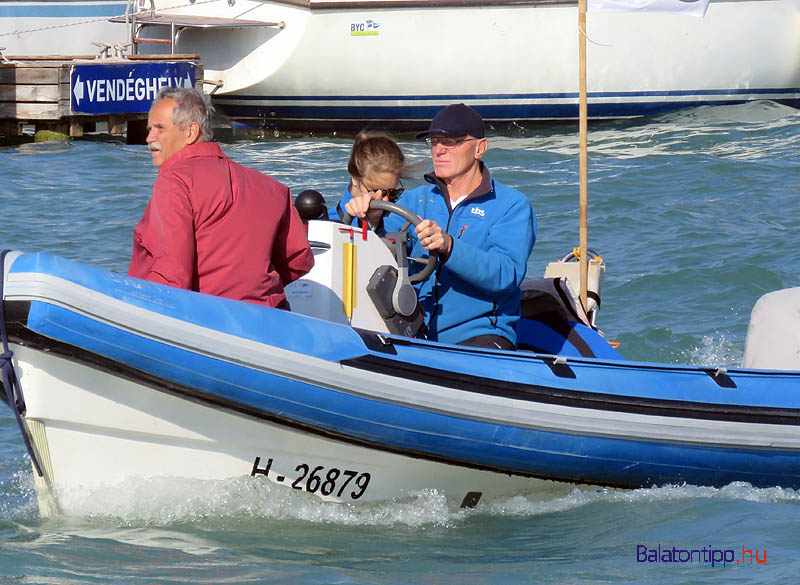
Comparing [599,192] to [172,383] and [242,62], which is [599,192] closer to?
[242,62]

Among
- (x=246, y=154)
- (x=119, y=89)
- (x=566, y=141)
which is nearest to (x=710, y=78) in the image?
(x=566, y=141)

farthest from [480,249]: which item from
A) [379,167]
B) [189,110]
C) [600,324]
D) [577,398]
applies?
[600,324]

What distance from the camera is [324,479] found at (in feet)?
13.5

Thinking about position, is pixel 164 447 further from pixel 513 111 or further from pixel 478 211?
pixel 513 111

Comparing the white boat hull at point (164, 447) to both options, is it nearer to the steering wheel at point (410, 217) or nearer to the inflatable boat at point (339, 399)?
the inflatable boat at point (339, 399)

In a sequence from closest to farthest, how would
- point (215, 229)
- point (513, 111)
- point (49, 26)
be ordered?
point (215, 229)
point (513, 111)
point (49, 26)

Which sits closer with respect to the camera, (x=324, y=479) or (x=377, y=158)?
(x=324, y=479)

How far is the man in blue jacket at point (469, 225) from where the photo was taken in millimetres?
4332

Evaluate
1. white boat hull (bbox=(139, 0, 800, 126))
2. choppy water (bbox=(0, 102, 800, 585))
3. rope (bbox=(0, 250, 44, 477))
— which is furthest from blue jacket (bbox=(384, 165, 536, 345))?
white boat hull (bbox=(139, 0, 800, 126))

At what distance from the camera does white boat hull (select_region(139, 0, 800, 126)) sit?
13.6 metres

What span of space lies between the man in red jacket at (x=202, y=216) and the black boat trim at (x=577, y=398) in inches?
17.6
